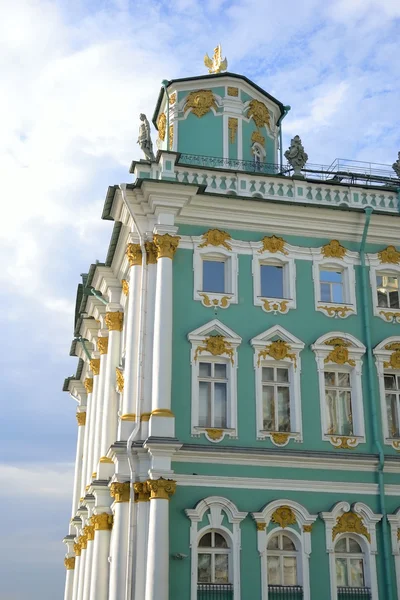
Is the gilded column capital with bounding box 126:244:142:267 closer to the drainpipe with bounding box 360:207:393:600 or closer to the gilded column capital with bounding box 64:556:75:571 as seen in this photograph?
the drainpipe with bounding box 360:207:393:600

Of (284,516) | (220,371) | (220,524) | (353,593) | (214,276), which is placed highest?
(214,276)

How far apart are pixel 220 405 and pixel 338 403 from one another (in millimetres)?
3744

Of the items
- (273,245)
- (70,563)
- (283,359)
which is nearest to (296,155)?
(273,245)

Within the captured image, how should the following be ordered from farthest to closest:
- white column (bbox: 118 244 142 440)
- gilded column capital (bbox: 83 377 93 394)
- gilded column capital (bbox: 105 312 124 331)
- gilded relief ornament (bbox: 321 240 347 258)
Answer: gilded column capital (bbox: 83 377 93 394)
gilded column capital (bbox: 105 312 124 331)
gilded relief ornament (bbox: 321 240 347 258)
white column (bbox: 118 244 142 440)

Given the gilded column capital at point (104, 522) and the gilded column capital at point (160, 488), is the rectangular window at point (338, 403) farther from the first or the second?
the gilded column capital at point (104, 522)

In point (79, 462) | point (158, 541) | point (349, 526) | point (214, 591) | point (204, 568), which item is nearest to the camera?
point (158, 541)

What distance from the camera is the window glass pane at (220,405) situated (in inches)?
974

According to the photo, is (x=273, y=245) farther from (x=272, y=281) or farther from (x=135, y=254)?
(x=135, y=254)

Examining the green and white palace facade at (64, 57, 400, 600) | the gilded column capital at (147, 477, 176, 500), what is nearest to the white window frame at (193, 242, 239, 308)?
the green and white palace facade at (64, 57, 400, 600)

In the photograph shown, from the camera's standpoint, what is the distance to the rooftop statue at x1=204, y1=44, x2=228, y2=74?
33.2m

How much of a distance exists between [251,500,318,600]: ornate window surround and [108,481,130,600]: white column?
356cm

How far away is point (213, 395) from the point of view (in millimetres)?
25000

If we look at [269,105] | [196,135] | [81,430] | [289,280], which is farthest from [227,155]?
[81,430]

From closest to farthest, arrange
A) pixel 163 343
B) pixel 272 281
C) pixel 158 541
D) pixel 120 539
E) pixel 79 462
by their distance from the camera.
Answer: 1. pixel 158 541
2. pixel 120 539
3. pixel 163 343
4. pixel 272 281
5. pixel 79 462
